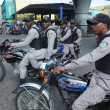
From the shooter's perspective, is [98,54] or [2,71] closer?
[98,54]

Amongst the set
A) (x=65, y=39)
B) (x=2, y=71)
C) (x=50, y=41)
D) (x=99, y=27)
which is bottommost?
(x=2, y=71)

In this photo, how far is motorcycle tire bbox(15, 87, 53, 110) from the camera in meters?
2.43

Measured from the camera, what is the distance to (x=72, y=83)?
2268mm

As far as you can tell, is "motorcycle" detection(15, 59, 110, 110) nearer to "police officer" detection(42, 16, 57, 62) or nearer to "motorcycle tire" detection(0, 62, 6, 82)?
"police officer" detection(42, 16, 57, 62)

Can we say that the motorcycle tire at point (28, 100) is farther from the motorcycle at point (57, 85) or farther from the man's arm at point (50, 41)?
the man's arm at point (50, 41)

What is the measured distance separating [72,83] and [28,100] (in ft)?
2.93

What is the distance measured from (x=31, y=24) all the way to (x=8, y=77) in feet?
6.62

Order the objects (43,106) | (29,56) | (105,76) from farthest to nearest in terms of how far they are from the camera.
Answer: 1. (29,56)
2. (43,106)
3. (105,76)

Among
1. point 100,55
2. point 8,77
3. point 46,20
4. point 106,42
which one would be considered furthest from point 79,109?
point 8,77

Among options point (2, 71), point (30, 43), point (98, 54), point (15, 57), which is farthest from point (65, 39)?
point (98, 54)

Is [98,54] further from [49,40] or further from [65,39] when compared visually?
[65,39]

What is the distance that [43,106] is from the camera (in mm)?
2520

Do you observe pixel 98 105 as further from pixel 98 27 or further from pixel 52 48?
pixel 52 48

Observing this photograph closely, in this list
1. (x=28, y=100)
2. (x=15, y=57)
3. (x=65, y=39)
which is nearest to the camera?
(x=28, y=100)
